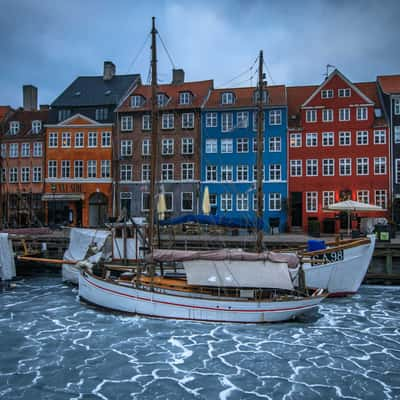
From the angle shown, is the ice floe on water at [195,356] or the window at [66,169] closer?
the ice floe on water at [195,356]

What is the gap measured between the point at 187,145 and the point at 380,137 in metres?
16.5

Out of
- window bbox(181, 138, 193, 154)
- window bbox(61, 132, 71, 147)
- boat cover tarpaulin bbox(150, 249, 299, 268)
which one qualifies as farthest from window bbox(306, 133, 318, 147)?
boat cover tarpaulin bbox(150, 249, 299, 268)

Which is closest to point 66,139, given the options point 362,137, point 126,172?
point 126,172

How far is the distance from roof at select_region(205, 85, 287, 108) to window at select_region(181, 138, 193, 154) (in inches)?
139

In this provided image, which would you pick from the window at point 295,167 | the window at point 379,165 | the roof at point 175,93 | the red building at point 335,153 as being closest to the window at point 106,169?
the roof at point 175,93

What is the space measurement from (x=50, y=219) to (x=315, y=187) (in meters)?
24.4

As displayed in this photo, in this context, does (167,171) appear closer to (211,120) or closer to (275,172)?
(211,120)

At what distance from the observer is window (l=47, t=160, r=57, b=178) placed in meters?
40.2

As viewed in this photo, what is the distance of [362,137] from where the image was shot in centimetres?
3544

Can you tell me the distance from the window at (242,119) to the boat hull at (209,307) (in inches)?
946

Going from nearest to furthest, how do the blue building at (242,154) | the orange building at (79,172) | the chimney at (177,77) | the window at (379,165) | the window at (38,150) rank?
1. the window at (379,165)
2. the blue building at (242,154)
3. the orange building at (79,172)
4. the window at (38,150)
5. the chimney at (177,77)

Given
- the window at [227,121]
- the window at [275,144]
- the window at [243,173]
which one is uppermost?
the window at [227,121]

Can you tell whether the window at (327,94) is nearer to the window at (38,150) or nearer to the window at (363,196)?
the window at (363,196)

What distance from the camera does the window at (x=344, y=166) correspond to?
35656mm
